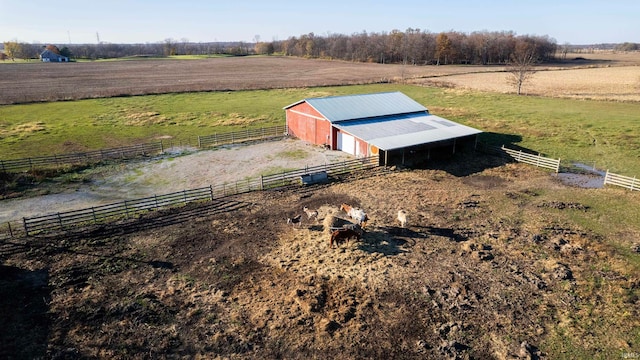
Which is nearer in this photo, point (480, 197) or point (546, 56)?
point (480, 197)

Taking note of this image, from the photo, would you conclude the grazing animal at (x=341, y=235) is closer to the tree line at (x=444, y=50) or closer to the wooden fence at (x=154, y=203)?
the wooden fence at (x=154, y=203)

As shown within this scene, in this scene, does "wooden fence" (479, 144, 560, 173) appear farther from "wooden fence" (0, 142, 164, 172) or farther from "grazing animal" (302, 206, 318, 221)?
"wooden fence" (0, 142, 164, 172)

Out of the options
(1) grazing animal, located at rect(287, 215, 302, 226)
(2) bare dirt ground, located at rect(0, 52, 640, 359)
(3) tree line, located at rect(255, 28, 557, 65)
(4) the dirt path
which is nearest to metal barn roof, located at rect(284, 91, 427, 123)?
(4) the dirt path

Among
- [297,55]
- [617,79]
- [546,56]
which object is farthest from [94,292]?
[297,55]

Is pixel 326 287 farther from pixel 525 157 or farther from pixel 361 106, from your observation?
pixel 361 106

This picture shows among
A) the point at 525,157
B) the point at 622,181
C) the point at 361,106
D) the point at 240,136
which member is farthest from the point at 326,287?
the point at 240,136

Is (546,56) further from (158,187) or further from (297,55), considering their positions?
(158,187)
